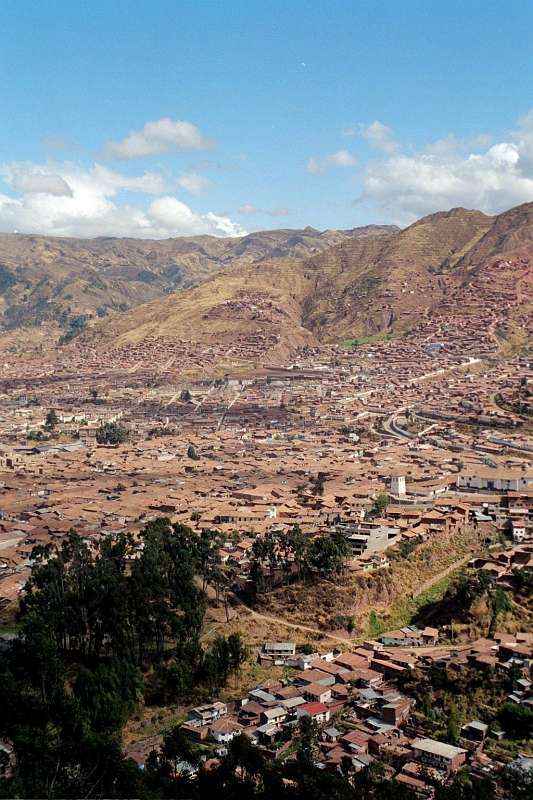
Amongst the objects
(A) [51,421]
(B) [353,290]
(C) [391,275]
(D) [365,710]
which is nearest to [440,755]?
(D) [365,710]

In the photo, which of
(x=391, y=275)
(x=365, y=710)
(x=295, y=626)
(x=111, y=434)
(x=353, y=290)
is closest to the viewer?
(x=365, y=710)

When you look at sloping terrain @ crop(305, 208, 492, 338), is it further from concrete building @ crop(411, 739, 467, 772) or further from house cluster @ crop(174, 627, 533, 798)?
concrete building @ crop(411, 739, 467, 772)

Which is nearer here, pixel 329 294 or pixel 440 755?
pixel 440 755

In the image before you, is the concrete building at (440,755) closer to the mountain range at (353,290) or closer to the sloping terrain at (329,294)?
the mountain range at (353,290)

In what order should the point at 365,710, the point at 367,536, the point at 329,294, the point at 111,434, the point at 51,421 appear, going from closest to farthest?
the point at 365,710 → the point at 367,536 → the point at 111,434 → the point at 51,421 → the point at 329,294

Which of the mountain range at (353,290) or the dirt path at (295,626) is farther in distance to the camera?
the mountain range at (353,290)

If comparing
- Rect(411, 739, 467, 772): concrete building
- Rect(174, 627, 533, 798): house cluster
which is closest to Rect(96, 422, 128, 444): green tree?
Rect(174, 627, 533, 798): house cluster

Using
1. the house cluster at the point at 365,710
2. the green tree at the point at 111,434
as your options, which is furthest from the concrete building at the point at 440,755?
the green tree at the point at 111,434

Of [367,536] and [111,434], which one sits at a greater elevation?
[111,434]

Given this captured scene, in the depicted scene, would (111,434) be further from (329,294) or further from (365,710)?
(329,294)

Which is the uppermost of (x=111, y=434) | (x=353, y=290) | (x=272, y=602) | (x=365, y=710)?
(x=353, y=290)

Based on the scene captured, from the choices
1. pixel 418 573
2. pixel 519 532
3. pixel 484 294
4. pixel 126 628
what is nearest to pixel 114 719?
pixel 126 628

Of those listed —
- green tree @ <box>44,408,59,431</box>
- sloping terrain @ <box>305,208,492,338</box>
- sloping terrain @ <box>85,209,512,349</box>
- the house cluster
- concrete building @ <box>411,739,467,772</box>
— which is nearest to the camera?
concrete building @ <box>411,739,467,772</box>
